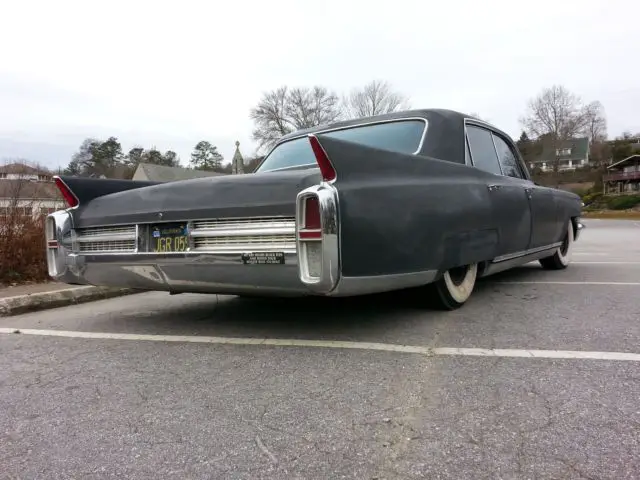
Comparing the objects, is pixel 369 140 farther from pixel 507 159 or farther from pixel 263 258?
pixel 507 159

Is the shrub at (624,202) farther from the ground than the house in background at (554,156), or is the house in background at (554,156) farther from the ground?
the house in background at (554,156)

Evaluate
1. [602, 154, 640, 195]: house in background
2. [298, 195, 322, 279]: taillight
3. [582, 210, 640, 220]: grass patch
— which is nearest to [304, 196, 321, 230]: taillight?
[298, 195, 322, 279]: taillight

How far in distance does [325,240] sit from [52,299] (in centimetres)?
373

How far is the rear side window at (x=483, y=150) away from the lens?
431 cm

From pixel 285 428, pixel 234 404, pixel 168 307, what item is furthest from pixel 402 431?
pixel 168 307

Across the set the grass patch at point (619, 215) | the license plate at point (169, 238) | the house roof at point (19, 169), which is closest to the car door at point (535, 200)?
the license plate at point (169, 238)

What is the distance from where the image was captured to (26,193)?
7152mm

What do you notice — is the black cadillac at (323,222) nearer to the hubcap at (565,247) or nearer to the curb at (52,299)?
the curb at (52,299)

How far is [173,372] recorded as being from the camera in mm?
2746

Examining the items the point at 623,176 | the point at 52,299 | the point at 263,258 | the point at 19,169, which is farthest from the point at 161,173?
the point at 623,176

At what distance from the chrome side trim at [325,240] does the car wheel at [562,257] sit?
4721 mm

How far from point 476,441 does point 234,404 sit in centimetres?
107

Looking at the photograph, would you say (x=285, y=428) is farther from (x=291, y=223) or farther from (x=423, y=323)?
(x=423, y=323)

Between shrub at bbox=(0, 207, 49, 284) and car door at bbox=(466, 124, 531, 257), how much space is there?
218 inches
